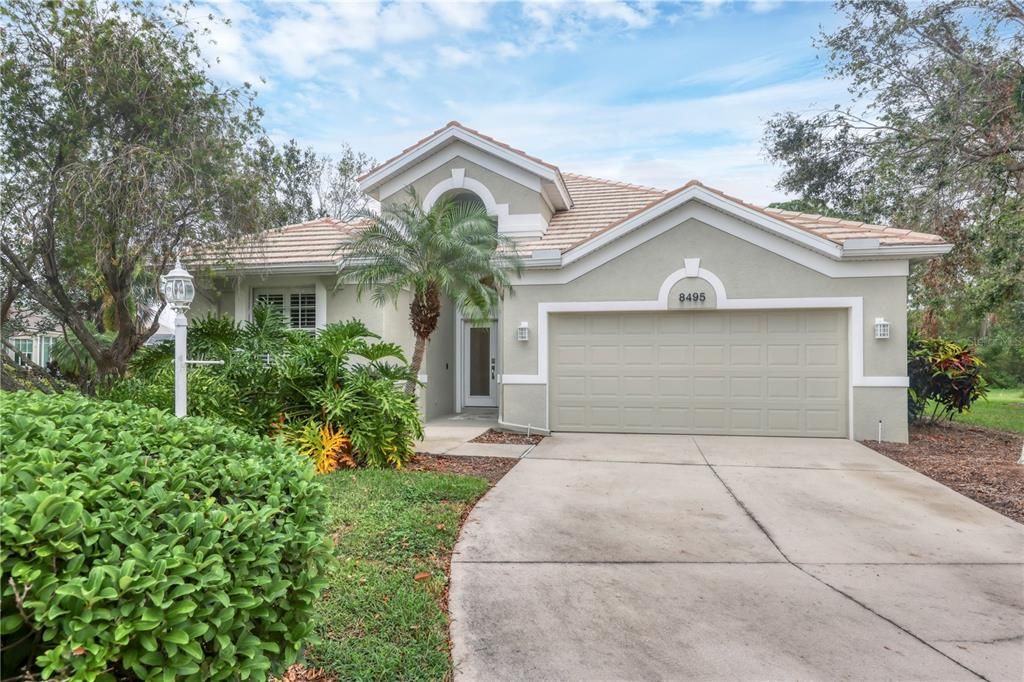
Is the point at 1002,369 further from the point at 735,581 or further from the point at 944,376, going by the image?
the point at 735,581

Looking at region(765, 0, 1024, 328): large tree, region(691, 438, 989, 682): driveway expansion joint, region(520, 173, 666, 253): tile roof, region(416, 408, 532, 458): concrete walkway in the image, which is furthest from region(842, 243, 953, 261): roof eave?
region(416, 408, 532, 458): concrete walkway

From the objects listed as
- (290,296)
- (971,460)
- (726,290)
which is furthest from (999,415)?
(290,296)

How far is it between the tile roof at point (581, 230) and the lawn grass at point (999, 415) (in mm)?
5051

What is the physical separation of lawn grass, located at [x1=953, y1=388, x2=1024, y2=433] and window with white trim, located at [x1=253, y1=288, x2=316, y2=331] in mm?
14677

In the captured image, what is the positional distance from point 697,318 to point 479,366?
6440mm

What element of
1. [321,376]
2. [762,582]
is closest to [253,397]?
[321,376]

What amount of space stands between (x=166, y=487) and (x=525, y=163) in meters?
11.9

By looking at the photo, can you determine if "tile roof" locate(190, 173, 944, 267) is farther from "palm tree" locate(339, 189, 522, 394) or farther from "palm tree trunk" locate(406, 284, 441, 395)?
"palm tree trunk" locate(406, 284, 441, 395)

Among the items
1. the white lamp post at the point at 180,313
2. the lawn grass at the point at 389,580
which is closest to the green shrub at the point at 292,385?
the lawn grass at the point at 389,580

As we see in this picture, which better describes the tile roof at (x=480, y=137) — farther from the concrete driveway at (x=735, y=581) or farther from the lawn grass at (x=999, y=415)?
the lawn grass at (x=999, y=415)

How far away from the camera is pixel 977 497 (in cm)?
688

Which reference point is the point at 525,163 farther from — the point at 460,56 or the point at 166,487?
the point at 166,487

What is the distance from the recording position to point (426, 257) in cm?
962

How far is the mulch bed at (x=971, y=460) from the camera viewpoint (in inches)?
273
